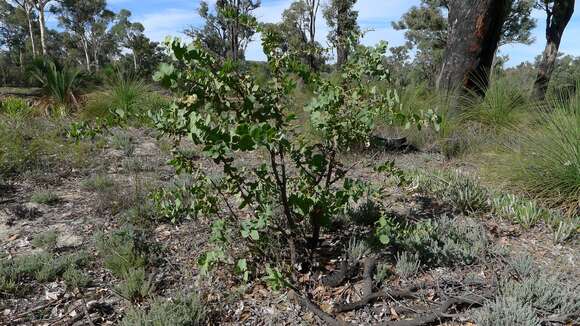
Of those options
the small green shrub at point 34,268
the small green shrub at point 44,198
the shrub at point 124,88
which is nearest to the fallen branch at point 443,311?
the small green shrub at point 34,268

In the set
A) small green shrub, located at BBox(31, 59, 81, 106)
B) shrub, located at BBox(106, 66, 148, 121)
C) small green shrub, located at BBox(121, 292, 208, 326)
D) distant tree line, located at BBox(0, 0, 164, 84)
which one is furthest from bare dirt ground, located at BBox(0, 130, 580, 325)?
distant tree line, located at BBox(0, 0, 164, 84)

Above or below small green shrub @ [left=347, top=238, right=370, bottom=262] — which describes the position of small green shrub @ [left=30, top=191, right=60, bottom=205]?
above

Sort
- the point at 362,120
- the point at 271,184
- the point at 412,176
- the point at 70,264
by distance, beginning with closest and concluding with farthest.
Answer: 1. the point at 362,120
2. the point at 271,184
3. the point at 70,264
4. the point at 412,176

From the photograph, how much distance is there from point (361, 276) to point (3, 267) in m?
2.19

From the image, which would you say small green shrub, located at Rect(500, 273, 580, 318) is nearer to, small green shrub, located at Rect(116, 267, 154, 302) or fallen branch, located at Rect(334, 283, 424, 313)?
fallen branch, located at Rect(334, 283, 424, 313)

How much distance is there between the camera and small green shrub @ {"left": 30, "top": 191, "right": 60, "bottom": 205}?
344cm

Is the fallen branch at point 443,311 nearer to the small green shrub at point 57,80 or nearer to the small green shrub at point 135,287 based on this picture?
the small green shrub at point 135,287

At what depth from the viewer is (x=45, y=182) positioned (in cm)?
→ 400

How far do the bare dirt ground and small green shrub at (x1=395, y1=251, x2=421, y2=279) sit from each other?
5 cm

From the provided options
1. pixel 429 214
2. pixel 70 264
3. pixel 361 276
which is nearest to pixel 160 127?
pixel 70 264

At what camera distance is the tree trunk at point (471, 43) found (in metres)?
5.18

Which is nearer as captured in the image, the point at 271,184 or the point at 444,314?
the point at 444,314

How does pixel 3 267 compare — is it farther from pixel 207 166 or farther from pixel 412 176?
pixel 412 176

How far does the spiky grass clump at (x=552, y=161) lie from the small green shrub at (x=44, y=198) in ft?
13.6
